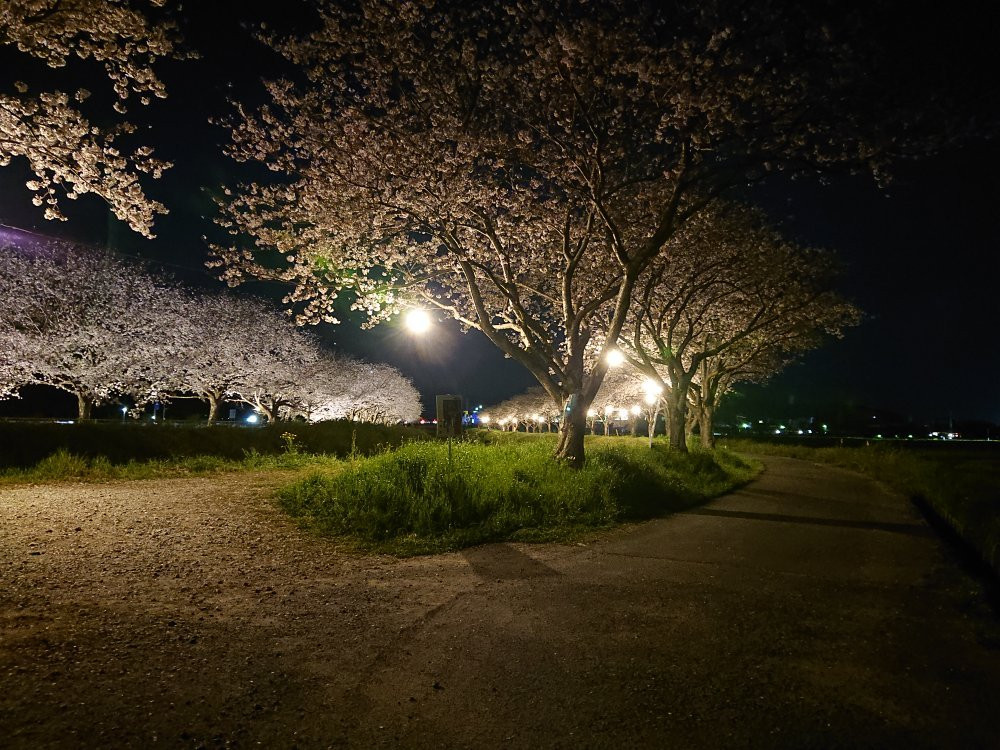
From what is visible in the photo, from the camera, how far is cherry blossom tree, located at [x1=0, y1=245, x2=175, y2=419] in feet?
80.6

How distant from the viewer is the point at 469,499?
8.70m

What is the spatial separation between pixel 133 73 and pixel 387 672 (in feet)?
28.0

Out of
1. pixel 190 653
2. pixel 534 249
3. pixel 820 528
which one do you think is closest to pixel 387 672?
pixel 190 653

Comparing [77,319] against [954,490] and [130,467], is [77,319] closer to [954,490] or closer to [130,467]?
[130,467]

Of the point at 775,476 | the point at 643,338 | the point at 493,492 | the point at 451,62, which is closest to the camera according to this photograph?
the point at 493,492

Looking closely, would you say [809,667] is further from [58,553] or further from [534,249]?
[534,249]

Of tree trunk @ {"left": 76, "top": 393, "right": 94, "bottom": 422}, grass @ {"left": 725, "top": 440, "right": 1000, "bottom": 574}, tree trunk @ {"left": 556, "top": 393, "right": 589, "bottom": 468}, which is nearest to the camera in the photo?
grass @ {"left": 725, "top": 440, "right": 1000, "bottom": 574}

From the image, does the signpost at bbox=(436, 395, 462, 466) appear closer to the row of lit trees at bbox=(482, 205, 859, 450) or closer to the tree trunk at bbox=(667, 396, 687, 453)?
the row of lit trees at bbox=(482, 205, 859, 450)

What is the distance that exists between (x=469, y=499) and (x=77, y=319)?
27.2 metres

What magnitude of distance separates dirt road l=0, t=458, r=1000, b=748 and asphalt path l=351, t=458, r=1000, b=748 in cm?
2

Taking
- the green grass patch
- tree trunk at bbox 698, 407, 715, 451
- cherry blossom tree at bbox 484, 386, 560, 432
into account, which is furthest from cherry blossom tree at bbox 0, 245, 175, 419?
cherry blossom tree at bbox 484, 386, 560, 432

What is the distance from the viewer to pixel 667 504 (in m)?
11.2

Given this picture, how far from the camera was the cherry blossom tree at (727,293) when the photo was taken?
708 inches

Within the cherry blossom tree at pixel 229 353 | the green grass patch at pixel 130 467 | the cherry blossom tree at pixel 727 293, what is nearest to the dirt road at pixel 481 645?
the green grass patch at pixel 130 467
